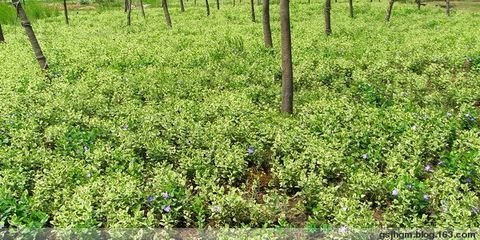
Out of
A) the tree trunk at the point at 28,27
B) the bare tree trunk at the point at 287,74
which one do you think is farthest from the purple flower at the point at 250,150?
the tree trunk at the point at 28,27

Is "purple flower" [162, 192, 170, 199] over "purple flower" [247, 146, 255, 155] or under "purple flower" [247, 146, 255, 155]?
over

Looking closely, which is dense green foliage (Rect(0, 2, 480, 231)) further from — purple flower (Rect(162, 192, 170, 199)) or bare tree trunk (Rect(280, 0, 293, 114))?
bare tree trunk (Rect(280, 0, 293, 114))

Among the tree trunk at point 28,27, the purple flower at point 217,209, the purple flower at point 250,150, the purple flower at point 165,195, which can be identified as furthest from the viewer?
the tree trunk at point 28,27

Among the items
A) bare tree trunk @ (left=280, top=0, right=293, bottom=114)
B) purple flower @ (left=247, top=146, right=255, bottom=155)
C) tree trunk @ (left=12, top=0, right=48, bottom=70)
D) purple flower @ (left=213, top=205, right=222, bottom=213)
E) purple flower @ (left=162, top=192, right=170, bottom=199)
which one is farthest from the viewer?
tree trunk @ (left=12, top=0, right=48, bottom=70)

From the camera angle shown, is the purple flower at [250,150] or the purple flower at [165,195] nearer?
the purple flower at [165,195]

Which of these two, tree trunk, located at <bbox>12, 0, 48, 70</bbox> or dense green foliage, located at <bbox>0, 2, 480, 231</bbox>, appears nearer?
dense green foliage, located at <bbox>0, 2, 480, 231</bbox>

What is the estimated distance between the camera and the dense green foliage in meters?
5.39

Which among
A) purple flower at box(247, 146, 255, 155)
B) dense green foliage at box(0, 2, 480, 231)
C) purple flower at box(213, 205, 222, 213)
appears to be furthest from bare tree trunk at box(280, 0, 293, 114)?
purple flower at box(213, 205, 222, 213)

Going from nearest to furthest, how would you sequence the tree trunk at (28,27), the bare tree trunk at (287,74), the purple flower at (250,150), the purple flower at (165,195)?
the purple flower at (165,195), the purple flower at (250,150), the bare tree trunk at (287,74), the tree trunk at (28,27)

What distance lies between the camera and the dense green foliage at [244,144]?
5387mm

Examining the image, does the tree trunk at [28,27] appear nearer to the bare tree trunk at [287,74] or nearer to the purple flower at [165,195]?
the bare tree trunk at [287,74]

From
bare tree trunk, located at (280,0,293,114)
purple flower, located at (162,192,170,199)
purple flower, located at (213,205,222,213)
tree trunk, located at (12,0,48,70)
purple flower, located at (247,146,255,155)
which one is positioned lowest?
purple flower, located at (213,205,222,213)

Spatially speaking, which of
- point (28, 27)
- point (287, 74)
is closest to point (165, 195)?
point (287, 74)

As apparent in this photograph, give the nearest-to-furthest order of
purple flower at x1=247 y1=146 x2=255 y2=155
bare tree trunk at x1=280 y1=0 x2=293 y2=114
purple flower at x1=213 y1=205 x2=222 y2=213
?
purple flower at x1=213 y1=205 x2=222 y2=213 → purple flower at x1=247 y1=146 x2=255 y2=155 → bare tree trunk at x1=280 y1=0 x2=293 y2=114
